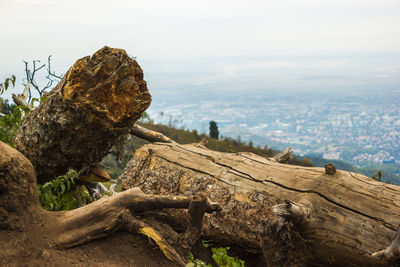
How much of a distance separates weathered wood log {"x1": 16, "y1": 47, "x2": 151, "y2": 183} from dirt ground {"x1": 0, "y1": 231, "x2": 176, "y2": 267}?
1.21 meters

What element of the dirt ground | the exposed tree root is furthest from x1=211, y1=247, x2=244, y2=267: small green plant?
the dirt ground

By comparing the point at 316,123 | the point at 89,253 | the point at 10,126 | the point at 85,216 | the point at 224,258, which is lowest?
the point at 316,123

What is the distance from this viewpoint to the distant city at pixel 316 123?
109 meters

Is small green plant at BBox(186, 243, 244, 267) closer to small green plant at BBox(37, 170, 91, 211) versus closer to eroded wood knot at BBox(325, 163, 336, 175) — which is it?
eroded wood knot at BBox(325, 163, 336, 175)

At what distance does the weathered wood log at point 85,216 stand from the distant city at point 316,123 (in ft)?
292

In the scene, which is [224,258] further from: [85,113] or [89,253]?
[85,113]

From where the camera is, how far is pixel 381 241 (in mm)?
3211

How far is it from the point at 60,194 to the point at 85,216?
108cm

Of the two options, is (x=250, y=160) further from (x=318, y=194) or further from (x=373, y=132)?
(x=373, y=132)

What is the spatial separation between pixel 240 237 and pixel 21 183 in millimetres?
2411

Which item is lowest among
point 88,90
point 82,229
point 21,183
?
point 82,229

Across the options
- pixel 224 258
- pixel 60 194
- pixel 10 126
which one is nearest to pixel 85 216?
pixel 60 194

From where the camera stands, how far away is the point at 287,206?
3.17 m

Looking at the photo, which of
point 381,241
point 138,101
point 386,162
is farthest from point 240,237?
point 386,162
